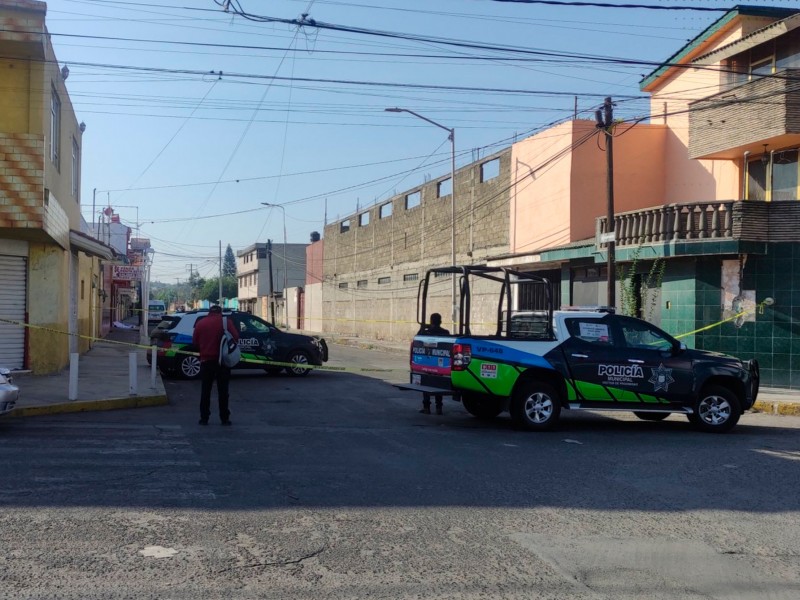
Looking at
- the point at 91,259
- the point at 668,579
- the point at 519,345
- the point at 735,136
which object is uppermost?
the point at 735,136

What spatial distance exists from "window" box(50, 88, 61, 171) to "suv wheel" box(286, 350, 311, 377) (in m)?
7.51

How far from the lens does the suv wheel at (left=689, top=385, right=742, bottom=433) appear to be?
12.7m

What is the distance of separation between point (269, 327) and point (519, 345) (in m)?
9.64

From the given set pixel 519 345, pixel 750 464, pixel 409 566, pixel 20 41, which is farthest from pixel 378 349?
pixel 409 566

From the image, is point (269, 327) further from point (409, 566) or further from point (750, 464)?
point (409, 566)

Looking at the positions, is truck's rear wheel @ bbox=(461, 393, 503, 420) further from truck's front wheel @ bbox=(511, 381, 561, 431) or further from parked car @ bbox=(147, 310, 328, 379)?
parked car @ bbox=(147, 310, 328, 379)

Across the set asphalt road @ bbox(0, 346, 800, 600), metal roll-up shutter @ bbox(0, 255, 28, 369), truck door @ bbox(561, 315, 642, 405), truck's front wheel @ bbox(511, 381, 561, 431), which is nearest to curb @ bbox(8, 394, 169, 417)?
asphalt road @ bbox(0, 346, 800, 600)

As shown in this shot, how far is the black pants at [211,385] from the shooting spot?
12117 mm

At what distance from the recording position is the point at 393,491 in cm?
787

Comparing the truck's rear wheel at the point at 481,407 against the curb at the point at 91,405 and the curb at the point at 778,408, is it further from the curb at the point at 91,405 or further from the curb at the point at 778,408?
the curb at the point at 778,408

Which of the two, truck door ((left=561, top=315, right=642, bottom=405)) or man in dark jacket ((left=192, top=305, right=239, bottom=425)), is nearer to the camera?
man in dark jacket ((left=192, top=305, right=239, bottom=425))

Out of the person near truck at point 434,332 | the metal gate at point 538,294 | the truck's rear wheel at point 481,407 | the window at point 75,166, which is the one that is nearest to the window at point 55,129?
the window at point 75,166

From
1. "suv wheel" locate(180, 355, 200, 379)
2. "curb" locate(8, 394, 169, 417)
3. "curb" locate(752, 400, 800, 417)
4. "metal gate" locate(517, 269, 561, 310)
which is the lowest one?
"curb" locate(752, 400, 800, 417)

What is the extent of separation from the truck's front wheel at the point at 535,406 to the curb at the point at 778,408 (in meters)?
6.62
